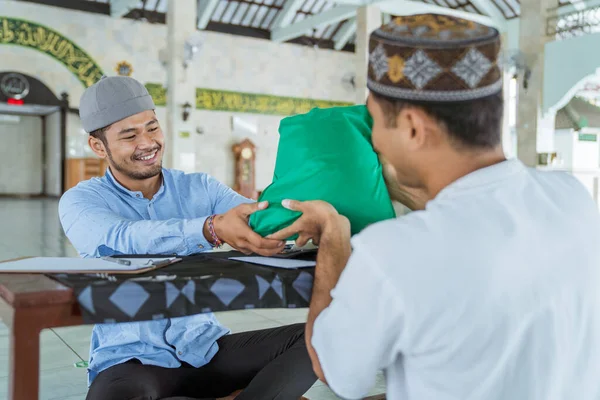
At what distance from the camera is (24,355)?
99 centimetres

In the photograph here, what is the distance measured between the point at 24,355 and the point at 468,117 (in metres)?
0.82

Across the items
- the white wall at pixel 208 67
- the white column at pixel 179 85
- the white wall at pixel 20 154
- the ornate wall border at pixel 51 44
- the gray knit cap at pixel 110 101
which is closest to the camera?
the gray knit cap at pixel 110 101

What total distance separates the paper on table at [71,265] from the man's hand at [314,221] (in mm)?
318

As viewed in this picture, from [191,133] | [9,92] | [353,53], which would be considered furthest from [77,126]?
[353,53]

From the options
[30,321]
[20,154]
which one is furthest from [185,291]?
[20,154]

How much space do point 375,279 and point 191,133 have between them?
40.1 feet

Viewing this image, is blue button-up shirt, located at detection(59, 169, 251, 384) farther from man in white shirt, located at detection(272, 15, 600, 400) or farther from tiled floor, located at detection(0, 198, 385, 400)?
tiled floor, located at detection(0, 198, 385, 400)

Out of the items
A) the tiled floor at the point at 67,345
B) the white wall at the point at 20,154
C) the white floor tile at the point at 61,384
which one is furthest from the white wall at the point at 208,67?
the white floor tile at the point at 61,384

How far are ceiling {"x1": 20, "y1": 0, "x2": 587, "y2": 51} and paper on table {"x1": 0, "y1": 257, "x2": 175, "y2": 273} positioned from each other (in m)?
13.0

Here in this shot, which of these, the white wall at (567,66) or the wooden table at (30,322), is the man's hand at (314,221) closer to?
the wooden table at (30,322)

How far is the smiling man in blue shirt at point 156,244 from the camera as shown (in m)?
1.52

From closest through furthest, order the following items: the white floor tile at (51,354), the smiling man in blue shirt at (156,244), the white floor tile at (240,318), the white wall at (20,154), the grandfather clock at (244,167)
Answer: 1. the smiling man in blue shirt at (156,244)
2. the white floor tile at (51,354)
3. the white floor tile at (240,318)
4. the grandfather clock at (244,167)
5. the white wall at (20,154)

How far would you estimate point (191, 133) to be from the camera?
1264 centimetres

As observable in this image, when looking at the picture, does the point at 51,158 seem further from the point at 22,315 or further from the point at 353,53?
the point at 22,315
